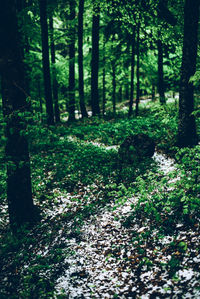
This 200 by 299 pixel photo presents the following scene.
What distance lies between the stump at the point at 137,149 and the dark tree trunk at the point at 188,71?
1211mm

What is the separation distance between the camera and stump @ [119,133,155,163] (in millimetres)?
8789

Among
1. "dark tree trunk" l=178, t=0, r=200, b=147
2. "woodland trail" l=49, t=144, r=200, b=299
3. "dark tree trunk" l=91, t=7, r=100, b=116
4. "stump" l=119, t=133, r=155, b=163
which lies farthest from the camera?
"dark tree trunk" l=91, t=7, r=100, b=116

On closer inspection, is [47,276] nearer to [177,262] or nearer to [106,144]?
[177,262]

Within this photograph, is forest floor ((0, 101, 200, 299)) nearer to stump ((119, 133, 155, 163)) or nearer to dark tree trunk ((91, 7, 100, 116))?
stump ((119, 133, 155, 163))

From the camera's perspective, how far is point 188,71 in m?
7.48

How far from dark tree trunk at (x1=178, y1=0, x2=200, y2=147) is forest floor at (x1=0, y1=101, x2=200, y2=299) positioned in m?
1.23

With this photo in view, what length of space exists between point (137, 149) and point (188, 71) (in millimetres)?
3384

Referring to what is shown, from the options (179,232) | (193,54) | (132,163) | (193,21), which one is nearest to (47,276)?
(179,232)

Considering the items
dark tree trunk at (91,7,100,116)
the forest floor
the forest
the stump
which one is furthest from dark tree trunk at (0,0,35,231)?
dark tree trunk at (91,7,100,116)

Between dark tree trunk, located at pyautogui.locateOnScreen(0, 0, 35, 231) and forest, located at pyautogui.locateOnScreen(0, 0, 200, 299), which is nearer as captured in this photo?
forest, located at pyautogui.locateOnScreen(0, 0, 200, 299)

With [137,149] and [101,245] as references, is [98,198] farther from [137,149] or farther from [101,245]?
[137,149]

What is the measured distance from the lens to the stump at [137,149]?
879cm

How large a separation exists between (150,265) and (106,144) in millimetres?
7121

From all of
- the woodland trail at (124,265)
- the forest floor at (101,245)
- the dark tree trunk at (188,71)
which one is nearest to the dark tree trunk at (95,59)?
Result: the dark tree trunk at (188,71)
